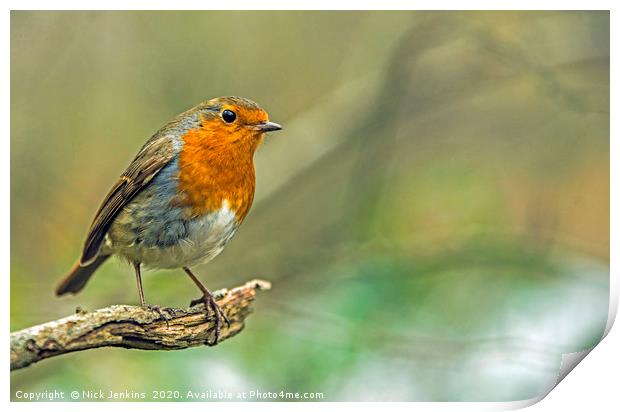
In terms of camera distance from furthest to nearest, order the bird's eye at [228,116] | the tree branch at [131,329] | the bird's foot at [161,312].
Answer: the bird's eye at [228,116] < the bird's foot at [161,312] < the tree branch at [131,329]

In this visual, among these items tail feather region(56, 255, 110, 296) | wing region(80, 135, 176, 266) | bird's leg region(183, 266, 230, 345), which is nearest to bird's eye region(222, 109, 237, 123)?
wing region(80, 135, 176, 266)

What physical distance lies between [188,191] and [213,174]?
9 cm

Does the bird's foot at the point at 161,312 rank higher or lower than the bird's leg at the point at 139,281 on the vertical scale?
lower

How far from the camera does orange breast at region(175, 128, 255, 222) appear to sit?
85.8 inches

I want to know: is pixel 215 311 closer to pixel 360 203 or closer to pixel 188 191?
pixel 188 191

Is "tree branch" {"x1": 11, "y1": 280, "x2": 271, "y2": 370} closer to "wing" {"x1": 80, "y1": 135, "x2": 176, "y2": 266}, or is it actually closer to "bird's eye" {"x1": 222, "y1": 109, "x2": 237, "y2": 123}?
"wing" {"x1": 80, "y1": 135, "x2": 176, "y2": 266}

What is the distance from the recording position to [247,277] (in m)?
2.75

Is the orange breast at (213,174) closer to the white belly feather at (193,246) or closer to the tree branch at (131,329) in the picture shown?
the white belly feather at (193,246)

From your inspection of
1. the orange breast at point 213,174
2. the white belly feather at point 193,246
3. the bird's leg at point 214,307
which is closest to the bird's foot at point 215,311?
the bird's leg at point 214,307

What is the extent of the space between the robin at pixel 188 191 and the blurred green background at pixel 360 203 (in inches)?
7.9

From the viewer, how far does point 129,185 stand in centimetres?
228

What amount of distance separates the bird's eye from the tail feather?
0.61 meters

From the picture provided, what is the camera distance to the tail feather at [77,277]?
2.44 meters

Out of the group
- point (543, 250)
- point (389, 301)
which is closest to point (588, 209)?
point (543, 250)
